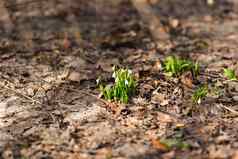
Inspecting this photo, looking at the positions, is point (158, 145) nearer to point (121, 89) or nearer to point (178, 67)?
point (121, 89)

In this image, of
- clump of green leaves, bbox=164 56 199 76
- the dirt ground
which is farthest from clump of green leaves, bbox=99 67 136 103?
clump of green leaves, bbox=164 56 199 76

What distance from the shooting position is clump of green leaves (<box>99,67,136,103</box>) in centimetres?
400

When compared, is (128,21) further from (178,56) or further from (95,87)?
→ (95,87)

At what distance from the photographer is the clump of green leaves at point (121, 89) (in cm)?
400

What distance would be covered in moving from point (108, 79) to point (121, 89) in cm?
55

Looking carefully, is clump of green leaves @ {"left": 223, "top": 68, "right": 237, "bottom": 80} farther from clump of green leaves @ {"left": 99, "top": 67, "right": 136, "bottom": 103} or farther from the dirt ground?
clump of green leaves @ {"left": 99, "top": 67, "right": 136, "bottom": 103}

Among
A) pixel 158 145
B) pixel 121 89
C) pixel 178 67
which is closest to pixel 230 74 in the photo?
pixel 178 67

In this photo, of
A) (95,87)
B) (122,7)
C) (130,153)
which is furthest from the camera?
(122,7)

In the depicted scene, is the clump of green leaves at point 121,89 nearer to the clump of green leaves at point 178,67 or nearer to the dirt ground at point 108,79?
the dirt ground at point 108,79

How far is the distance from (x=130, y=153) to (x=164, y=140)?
312 millimetres

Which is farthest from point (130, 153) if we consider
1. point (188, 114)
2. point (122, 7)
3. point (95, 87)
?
point (122, 7)

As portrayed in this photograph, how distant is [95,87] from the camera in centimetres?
437

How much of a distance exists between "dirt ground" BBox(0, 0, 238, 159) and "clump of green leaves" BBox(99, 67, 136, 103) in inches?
2.6

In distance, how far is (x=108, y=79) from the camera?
4.54 metres
